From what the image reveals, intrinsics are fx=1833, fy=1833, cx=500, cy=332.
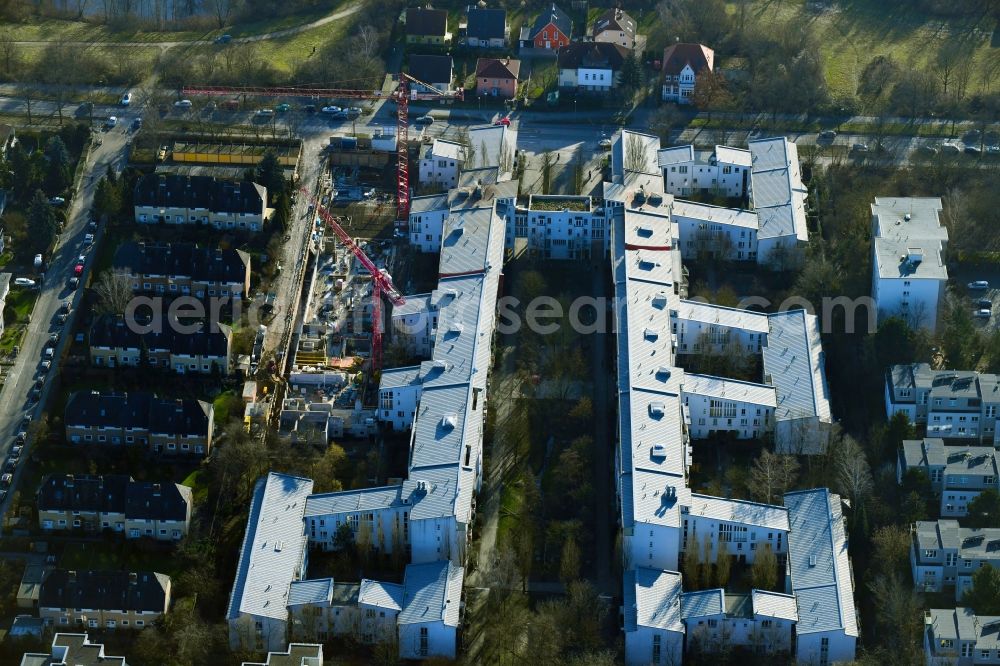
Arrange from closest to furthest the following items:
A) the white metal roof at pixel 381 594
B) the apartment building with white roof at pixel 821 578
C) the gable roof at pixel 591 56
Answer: the apartment building with white roof at pixel 821 578 < the white metal roof at pixel 381 594 < the gable roof at pixel 591 56

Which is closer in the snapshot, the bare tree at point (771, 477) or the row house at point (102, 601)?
the row house at point (102, 601)

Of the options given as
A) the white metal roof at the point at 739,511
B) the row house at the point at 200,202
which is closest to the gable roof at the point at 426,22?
the row house at the point at 200,202

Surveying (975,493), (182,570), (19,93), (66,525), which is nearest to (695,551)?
(975,493)

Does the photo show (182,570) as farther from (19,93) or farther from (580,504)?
(19,93)

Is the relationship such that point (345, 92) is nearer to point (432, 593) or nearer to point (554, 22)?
point (554, 22)

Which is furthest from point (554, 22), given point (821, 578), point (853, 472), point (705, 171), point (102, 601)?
point (102, 601)

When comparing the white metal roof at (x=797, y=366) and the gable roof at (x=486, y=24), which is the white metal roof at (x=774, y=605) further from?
the gable roof at (x=486, y=24)
